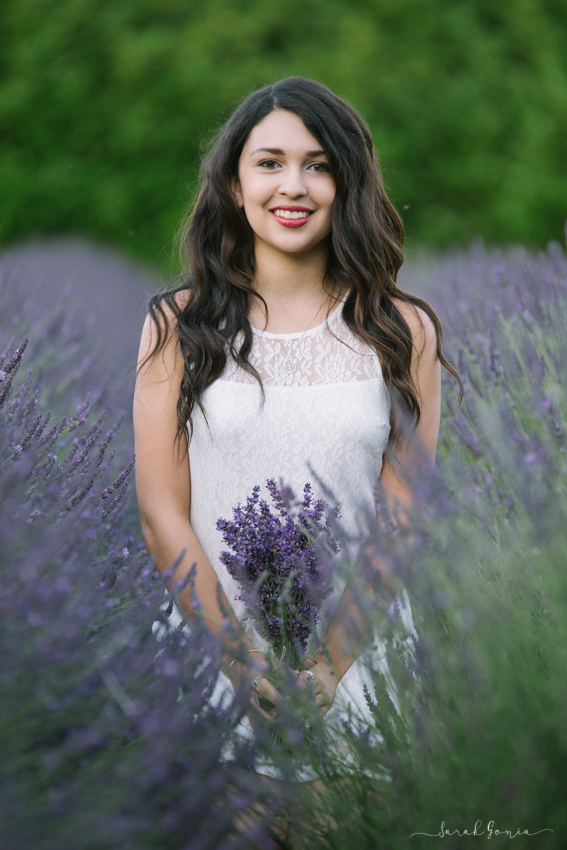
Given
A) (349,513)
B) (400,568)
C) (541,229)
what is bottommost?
(400,568)

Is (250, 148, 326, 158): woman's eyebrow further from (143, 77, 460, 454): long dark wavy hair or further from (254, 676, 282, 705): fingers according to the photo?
(254, 676, 282, 705): fingers

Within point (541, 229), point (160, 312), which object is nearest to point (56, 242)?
point (541, 229)

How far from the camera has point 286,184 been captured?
80.7 inches

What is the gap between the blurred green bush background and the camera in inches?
397

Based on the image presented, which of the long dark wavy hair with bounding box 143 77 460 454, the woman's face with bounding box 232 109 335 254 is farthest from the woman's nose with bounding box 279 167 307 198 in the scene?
the long dark wavy hair with bounding box 143 77 460 454

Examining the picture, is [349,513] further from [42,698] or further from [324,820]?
[42,698]

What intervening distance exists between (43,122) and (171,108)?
182cm

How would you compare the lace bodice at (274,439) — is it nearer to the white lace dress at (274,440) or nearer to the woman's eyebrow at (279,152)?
the white lace dress at (274,440)

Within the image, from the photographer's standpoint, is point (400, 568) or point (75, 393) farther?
point (75, 393)

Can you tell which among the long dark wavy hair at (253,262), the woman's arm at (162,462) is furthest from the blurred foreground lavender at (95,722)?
the long dark wavy hair at (253,262)

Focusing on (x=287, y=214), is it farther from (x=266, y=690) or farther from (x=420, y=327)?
(x=266, y=690)

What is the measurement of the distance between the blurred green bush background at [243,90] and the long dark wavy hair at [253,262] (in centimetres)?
722

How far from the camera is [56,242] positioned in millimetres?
11477

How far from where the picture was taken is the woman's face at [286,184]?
2074mm
